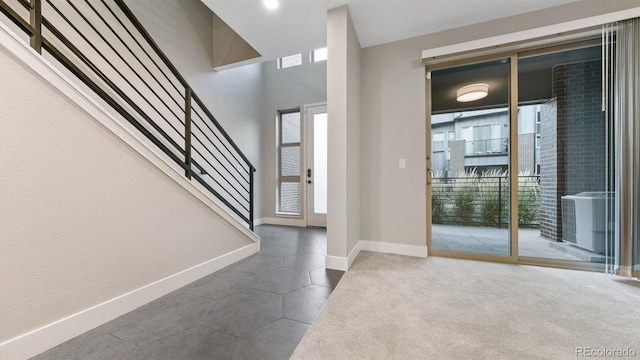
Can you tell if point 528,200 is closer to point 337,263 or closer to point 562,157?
point 562,157

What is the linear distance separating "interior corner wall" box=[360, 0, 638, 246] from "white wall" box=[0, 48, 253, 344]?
226 centimetres

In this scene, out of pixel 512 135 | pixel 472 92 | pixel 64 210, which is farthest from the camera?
pixel 472 92

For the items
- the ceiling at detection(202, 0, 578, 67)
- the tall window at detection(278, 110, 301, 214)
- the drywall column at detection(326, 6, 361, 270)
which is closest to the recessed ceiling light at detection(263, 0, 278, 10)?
the ceiling at detection(202, 0, 578, 67)

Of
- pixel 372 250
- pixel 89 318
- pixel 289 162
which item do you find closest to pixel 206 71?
pixel 289 162

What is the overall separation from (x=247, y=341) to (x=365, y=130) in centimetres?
252

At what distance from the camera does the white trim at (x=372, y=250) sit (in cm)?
233

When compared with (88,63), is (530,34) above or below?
above

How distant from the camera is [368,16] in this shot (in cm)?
243

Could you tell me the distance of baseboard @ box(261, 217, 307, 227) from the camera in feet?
14.9

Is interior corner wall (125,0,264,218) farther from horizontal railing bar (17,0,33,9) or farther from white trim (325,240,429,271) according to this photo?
white trim (325,240,429,271)

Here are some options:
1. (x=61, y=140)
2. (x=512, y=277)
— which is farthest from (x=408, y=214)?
(x=61, y=140)

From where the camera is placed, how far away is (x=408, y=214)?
9.14ft

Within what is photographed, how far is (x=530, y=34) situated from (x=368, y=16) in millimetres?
1620

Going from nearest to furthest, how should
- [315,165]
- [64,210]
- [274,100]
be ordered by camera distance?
[64,210], [315,165], [274,100]
